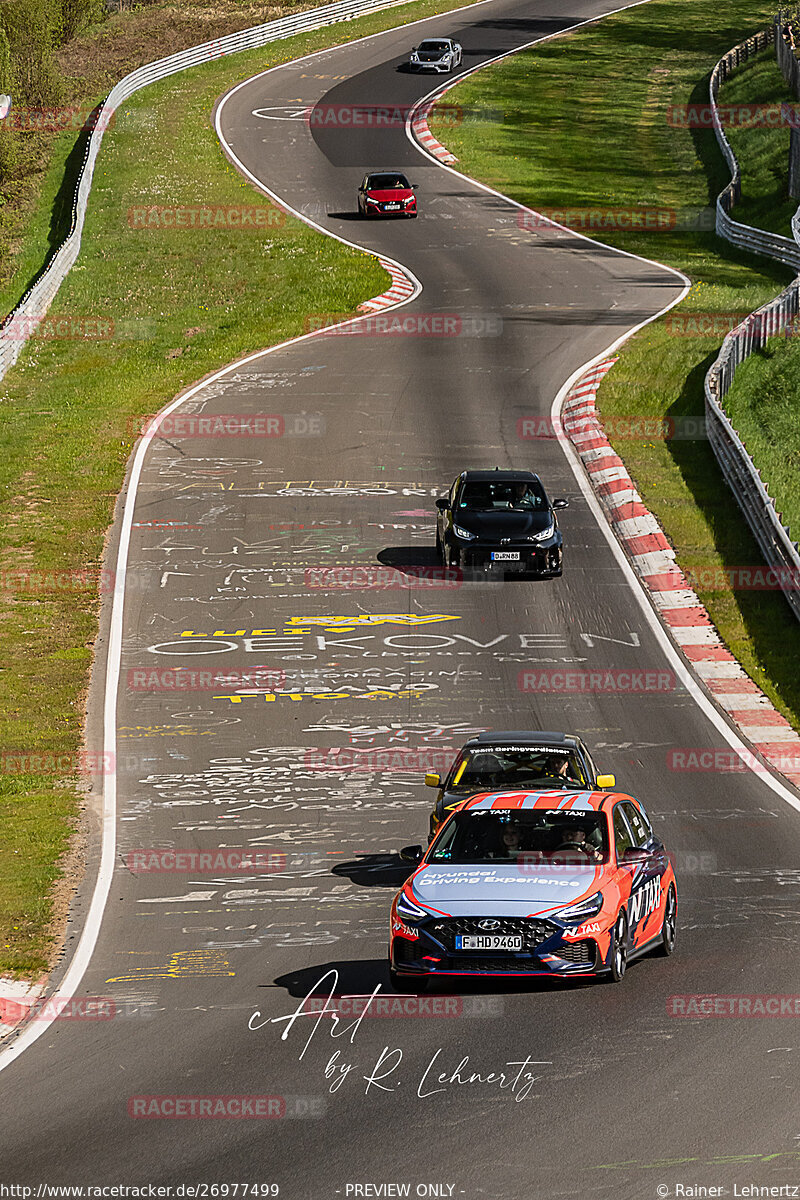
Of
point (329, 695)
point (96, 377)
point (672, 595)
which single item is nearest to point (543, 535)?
point (672, 595)

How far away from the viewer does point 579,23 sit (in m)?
94.4

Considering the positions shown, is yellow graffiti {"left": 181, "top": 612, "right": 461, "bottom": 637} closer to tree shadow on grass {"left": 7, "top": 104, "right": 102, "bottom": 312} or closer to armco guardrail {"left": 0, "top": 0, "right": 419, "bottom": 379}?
armco guardrail {"left": 0, "top": 0, "right": 419, "bottom": 379}

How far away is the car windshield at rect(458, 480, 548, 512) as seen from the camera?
27.8 meters

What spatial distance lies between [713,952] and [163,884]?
5.66 metres

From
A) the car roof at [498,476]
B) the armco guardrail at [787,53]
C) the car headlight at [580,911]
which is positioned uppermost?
the car headlight at [580,911]

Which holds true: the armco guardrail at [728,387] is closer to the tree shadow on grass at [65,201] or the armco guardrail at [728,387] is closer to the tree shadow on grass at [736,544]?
the tree shadow on grass at [736,544]

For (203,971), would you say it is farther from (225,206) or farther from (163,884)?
(225,206)

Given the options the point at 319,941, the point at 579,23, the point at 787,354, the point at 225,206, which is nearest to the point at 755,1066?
the point at 319,941

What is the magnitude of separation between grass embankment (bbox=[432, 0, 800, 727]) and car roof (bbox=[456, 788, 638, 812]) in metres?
9.09

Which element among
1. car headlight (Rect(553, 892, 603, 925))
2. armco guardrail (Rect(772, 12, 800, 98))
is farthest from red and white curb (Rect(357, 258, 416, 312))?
car headlight (Rect(553, 892, 603, 925))

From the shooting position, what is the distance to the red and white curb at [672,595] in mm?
21172

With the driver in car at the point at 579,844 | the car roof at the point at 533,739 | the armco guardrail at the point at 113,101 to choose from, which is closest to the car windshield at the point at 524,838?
the driver in car at the point at 579,844

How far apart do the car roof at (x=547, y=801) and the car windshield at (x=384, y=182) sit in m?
45.8

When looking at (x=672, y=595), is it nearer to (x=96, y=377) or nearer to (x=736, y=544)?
(x=736, y=544)
